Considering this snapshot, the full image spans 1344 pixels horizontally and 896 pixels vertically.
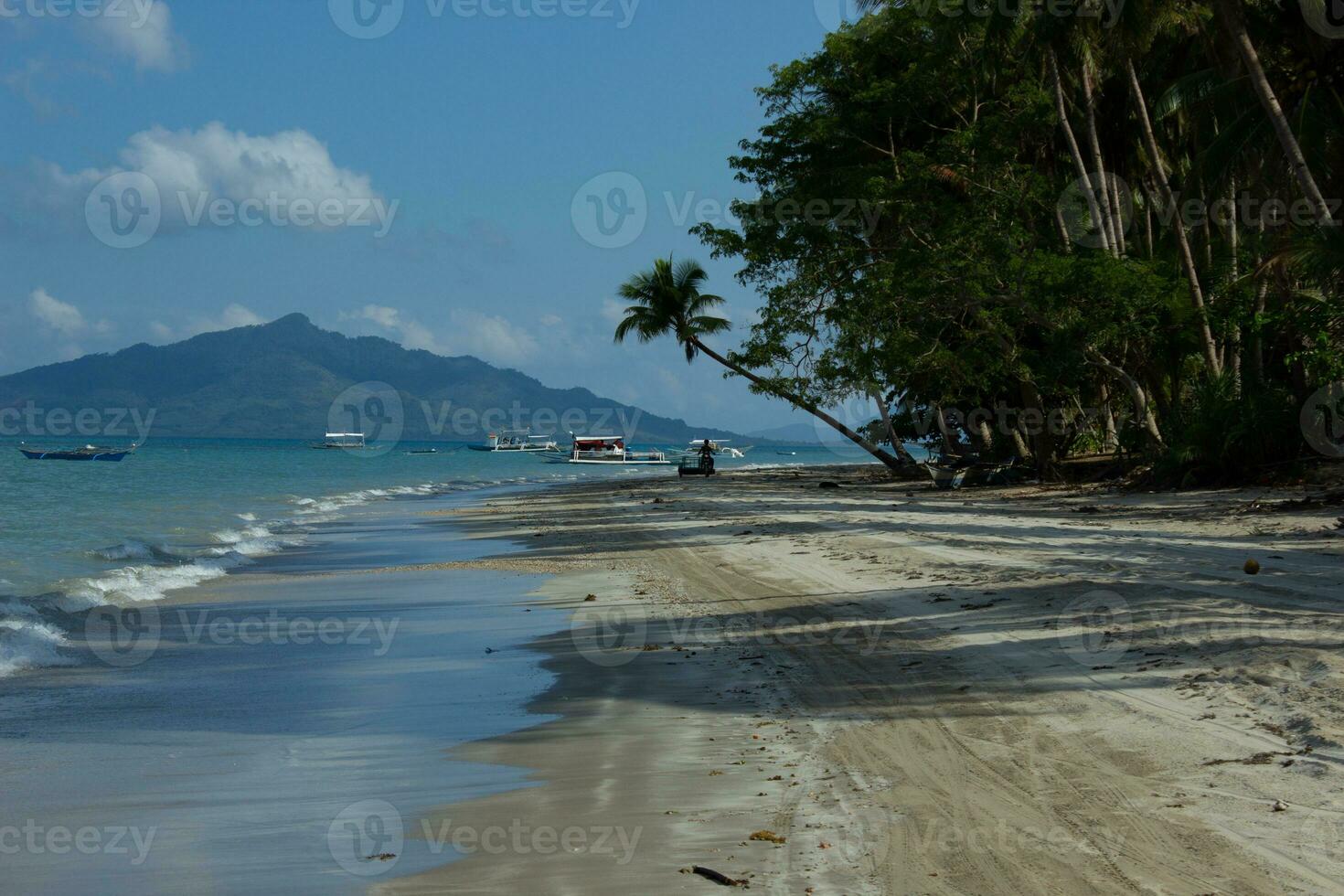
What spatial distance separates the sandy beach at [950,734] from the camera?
4.55m

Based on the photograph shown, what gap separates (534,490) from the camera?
48.1 m

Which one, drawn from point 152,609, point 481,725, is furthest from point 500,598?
point 481,725

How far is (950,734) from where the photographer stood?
6.39 m

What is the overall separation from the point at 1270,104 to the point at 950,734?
50.9ft

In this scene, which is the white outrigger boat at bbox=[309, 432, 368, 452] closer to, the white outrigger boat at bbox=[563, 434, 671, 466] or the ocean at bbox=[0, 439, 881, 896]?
the white outrigger boat at bbox=[563, 434, 671, 466]

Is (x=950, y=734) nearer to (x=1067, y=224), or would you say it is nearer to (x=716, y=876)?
(x=716, y=876)

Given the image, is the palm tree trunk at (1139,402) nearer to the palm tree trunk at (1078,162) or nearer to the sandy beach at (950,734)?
the palm tree trunk at (1078,162)

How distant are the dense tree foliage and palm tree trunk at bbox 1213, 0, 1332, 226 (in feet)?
0.13

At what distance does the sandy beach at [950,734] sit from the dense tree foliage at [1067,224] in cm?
688

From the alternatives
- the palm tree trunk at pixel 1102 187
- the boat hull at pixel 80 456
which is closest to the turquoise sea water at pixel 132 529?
the boat hull at pixel 80 456

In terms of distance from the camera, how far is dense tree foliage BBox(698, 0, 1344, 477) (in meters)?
20.0

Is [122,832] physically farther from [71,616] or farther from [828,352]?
[828,352]

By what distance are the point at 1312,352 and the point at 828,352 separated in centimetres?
1646

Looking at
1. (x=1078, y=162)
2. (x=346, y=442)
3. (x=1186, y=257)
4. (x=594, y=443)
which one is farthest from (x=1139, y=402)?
(x=346, y=442)
